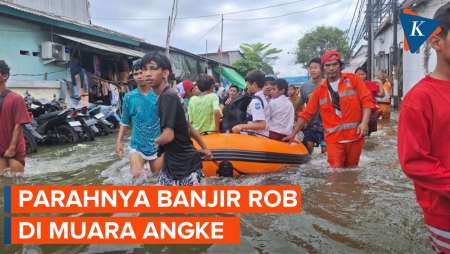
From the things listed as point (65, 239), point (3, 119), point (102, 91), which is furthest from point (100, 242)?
point (102, 91)

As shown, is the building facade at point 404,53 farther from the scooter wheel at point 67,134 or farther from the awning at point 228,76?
the awning at point 228,76

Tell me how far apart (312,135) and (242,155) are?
6.30ft

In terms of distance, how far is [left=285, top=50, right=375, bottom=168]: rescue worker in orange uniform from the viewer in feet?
16.8

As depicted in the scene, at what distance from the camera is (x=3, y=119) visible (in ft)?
15.9

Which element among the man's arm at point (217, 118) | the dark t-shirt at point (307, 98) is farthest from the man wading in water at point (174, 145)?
the dark t-shirt at point (307, 98)

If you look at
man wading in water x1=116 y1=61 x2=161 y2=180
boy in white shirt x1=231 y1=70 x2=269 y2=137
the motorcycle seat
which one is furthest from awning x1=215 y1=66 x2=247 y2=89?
man wading in water x1=116 y1=61 x2=161 y2=180

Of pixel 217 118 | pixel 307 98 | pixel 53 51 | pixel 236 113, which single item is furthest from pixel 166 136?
pixel 53 51

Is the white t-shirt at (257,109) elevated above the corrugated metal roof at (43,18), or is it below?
below

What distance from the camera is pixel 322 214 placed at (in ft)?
13.6

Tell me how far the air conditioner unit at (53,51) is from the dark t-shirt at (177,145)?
426 inches

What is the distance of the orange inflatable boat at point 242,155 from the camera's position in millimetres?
5797

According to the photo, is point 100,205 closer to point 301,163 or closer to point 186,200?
point 186,200

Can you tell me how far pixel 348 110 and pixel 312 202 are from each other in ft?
4.29

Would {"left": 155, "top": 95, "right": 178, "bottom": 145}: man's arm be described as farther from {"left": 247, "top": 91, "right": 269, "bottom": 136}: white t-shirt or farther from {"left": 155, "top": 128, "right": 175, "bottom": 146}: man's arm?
{"left": 247, "top": 91, "right": 269, "bottom": 136}: white t-shirt
